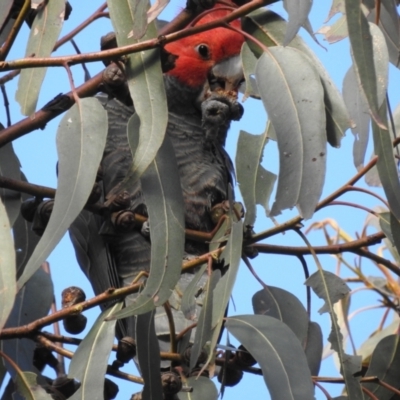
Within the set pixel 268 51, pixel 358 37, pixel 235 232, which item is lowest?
pixel 235 232

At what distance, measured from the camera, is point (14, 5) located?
1.33 metres

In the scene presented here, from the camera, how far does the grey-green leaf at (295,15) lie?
3.56 feet

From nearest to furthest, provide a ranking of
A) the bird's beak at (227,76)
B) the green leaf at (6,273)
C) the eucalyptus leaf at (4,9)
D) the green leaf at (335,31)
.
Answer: the green leaf at (6,273)
the eucalyptus leaf at (4,9)
the green leaf at (335,31)
the bird's beak at (227,76)

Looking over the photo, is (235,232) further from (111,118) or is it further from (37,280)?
(111,118)

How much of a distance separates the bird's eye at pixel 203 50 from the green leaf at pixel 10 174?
812mm

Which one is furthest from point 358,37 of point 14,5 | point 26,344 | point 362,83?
point 26,344

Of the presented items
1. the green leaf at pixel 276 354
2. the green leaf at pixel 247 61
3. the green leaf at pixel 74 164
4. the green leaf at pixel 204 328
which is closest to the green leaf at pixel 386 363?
the green leaf at pixel 276 354

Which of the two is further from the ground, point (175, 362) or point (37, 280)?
point (37, 280)

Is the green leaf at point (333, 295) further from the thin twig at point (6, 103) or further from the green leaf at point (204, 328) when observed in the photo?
the thin twig at point (6, 103)

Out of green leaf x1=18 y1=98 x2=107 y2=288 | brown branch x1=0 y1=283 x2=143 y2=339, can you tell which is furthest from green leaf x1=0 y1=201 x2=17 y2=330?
brown branch x1=0 y1=283 x2=143 y2=339

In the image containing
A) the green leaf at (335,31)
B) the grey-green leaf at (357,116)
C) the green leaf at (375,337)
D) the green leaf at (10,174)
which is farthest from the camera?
the green leaf at (375,337)

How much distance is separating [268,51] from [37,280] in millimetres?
639

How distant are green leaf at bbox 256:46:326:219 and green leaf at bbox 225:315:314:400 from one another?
0.18m

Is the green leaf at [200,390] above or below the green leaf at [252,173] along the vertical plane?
below
